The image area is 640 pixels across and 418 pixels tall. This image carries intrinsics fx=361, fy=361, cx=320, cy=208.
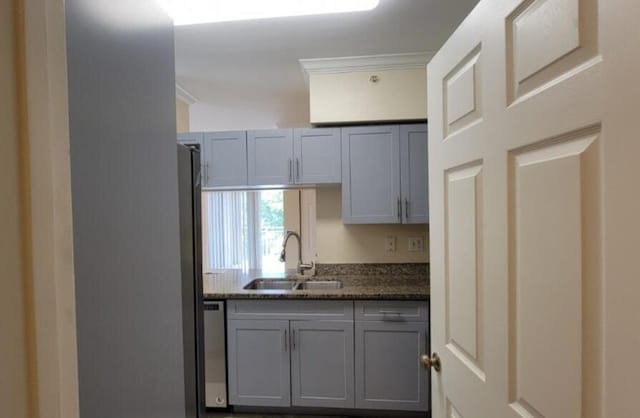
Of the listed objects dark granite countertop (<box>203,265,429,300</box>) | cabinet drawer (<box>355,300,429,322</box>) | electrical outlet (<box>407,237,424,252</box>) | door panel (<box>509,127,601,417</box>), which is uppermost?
door panel (<box>509,127,601,417</box>)

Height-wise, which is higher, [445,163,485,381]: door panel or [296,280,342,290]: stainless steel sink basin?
[445,163,485,381]: door panel

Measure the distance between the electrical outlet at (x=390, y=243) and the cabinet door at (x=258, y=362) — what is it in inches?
40.6

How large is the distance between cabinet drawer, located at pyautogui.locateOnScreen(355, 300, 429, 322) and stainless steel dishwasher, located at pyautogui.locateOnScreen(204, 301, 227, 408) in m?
0.94

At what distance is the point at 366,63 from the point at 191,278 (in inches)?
78.9

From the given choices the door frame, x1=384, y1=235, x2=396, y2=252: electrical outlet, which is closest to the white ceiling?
x1=384, y1=235, x2=396, y2=252: electrical outlet

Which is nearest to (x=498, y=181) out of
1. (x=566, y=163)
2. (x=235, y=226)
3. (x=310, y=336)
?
(x=566, y=163)

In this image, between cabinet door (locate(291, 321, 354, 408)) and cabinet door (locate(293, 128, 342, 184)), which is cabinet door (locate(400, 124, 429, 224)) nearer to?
cabinet door (locate(293, 128, 342, 184))

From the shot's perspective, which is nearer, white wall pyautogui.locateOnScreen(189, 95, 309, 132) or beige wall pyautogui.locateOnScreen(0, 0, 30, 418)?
beige wall pyautogui.locateOnScreen(0, 0, 30, 418)

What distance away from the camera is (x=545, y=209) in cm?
73

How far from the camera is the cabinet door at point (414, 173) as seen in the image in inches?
103

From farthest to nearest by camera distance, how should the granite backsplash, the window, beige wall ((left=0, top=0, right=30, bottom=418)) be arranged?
the window, the granite backsplash, beige wall ((left=0, top=0, right=30, bottom=418))

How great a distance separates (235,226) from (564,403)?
4.48 meters

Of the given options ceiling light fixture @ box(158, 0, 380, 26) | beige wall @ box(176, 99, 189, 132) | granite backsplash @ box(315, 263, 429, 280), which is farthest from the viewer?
beige wall @ box(176, 99, 189, 132)

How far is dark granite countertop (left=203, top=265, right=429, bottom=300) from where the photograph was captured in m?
2.38
